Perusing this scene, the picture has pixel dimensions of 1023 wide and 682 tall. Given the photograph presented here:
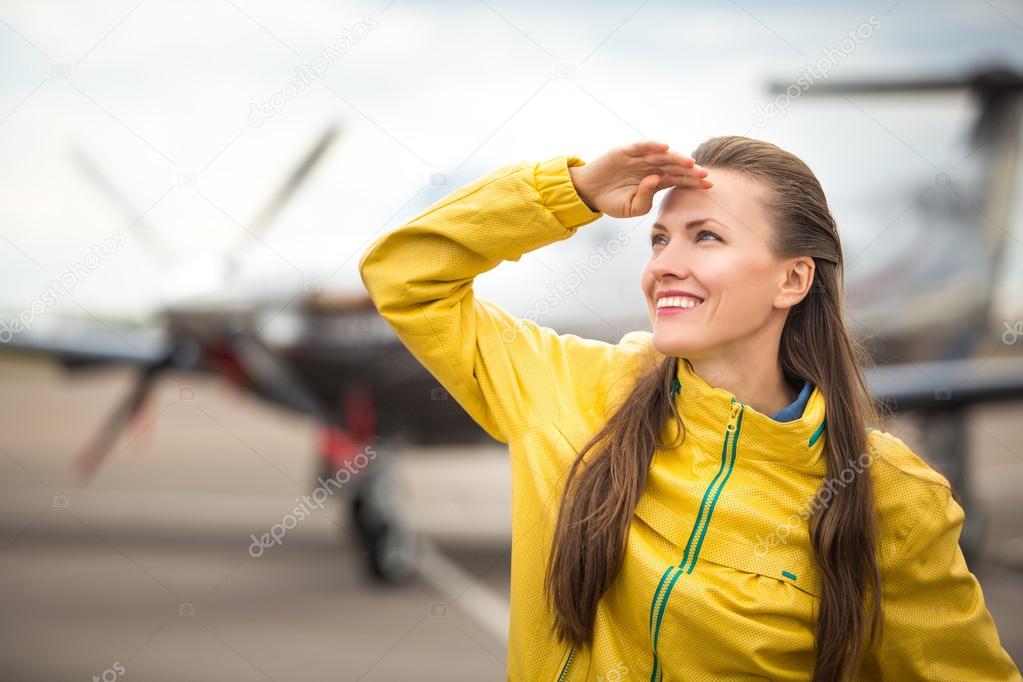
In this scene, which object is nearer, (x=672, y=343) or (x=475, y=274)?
(x=672, y=343)

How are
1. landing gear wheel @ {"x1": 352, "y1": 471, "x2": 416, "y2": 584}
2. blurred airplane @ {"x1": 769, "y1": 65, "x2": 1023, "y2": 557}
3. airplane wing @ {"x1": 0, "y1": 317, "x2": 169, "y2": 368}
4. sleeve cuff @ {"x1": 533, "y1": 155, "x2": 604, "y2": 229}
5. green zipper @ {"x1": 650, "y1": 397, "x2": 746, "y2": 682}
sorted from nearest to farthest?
green zipper @ {"x1": 650, "y1": 397, "x2": 746, "y2": 682}
sleeve cuff @ {"x1": 533, "y1": 155, "x2": 604, "y2": 229}
landing gear wheel @ {"x1": 352, "y1": 471, "x2": 416, "y2": 584}
blurred airplane @ {"x1": 769, "y1": 65, "x2": 1023, "y2": 557}
airplane wing @ {"x1": 0, "y1": 317, "x2": 169, "y2": 368}

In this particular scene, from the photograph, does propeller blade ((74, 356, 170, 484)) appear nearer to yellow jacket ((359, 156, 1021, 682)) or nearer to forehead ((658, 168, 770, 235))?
yellow jacket ((359, 156, 1021, 682))

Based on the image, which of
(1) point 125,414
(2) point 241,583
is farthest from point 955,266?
(1) point 125,414

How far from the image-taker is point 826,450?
1634mm

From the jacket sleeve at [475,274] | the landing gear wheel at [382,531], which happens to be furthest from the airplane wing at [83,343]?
the jacket sleeve at [475,274]

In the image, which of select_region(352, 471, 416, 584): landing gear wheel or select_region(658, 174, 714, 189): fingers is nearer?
select_region(658, 174, 714, 189): fingers

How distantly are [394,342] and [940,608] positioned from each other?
5.95 metres

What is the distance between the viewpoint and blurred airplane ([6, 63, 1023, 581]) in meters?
6.93

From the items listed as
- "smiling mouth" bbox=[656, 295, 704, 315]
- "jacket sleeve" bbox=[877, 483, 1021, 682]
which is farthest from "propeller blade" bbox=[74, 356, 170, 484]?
"jacket sleeve" bbox=[877, 483, 1021, 682]

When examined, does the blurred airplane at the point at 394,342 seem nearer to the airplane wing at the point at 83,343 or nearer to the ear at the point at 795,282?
the airplane wing at the point at 83,343

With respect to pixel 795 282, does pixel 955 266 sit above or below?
above

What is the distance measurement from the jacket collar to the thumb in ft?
1.08

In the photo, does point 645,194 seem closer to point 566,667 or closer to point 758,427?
point 758,427

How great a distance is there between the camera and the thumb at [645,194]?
5.05ft
